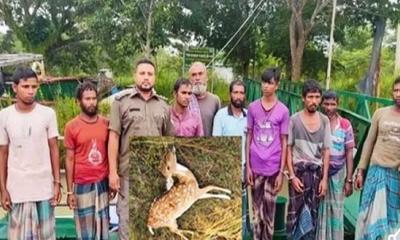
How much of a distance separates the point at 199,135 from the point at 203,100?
336 mm

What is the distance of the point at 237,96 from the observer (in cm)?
320

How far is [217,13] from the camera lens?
56.9ft

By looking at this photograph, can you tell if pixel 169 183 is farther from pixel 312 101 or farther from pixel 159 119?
pixel 312 101

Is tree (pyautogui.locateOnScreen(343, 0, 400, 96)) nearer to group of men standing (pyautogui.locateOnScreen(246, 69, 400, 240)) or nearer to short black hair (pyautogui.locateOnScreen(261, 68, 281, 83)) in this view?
group of men standing (pyautogui.locateOnScreen(246, 69, 400, 240))

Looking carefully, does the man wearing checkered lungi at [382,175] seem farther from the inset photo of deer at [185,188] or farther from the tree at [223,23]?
the tree at [223,23]

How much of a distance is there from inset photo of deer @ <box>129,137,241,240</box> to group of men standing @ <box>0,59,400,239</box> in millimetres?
242

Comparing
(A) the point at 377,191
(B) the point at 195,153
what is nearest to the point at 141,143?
(B) the point at 195,153

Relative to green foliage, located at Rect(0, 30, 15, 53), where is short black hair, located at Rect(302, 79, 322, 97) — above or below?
below

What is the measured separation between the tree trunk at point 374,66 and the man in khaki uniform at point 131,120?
29.2 ft

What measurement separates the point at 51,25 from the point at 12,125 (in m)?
20.0

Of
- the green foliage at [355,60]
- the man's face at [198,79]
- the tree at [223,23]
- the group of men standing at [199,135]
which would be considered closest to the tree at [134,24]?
the tree at [223,23]

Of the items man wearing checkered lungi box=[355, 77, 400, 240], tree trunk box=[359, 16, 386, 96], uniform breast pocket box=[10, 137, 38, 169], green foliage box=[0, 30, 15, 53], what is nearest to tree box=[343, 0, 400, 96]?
tree trunk box=[359, 16, 386, 96]

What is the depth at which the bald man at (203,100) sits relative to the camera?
329 centimetres

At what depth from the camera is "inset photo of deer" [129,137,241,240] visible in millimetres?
2541
